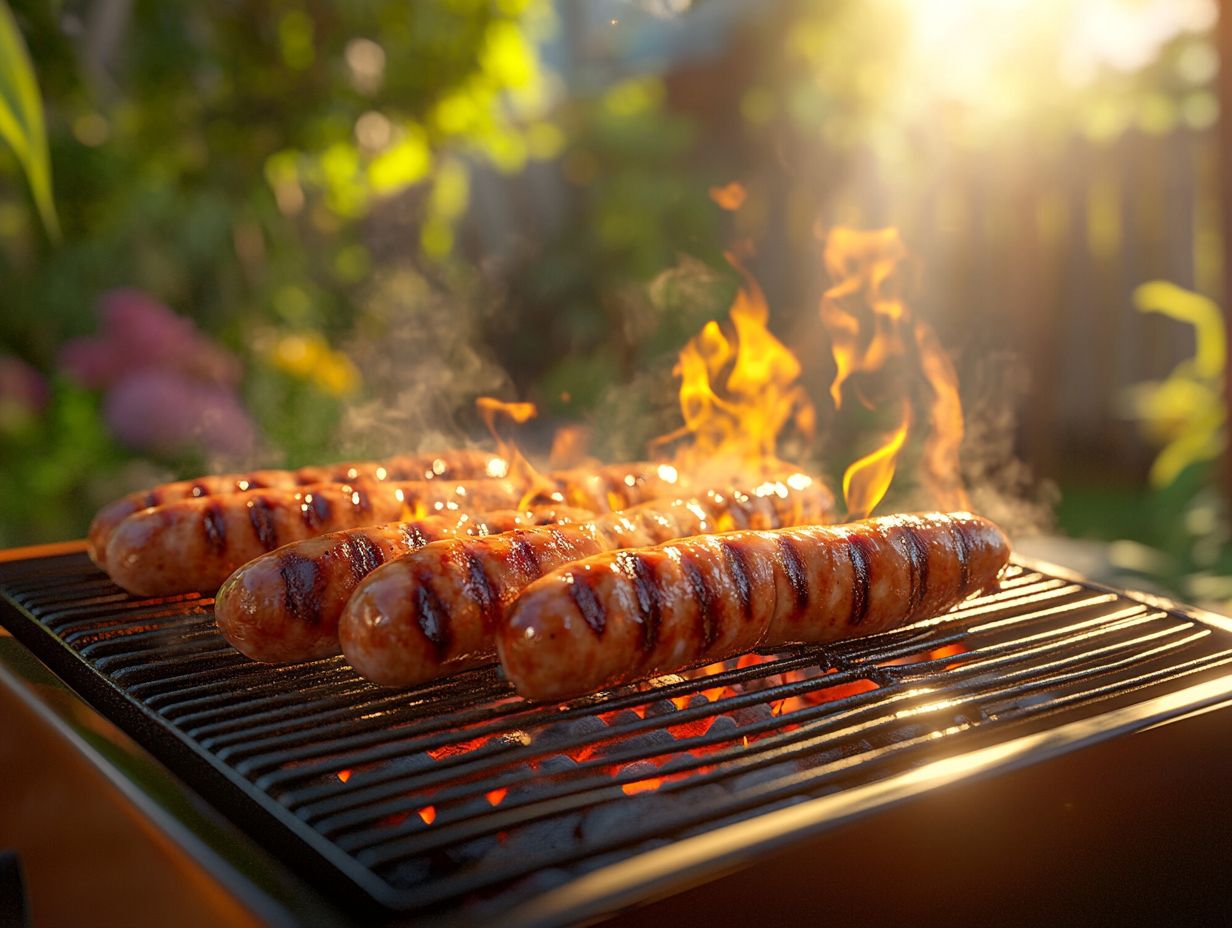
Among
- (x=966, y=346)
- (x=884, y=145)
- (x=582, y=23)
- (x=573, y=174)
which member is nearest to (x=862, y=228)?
(x=884, y=145)

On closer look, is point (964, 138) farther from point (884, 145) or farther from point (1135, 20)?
point (1135, 20)

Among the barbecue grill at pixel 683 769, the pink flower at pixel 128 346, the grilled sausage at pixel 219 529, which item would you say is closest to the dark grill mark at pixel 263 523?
the grilled sausage at pixel 219 529

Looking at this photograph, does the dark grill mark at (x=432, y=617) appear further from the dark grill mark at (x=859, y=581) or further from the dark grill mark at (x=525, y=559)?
Answer: the dark grill mark at (x=859, y=581)

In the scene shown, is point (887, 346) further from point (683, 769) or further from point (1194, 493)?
point (683, 769)

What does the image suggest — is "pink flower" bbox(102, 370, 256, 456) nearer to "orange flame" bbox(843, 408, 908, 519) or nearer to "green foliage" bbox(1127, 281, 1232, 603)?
"orange flame" bbox(843, 408, 908, 519)

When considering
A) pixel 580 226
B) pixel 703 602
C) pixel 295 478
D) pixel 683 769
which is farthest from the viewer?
pixel 580 226

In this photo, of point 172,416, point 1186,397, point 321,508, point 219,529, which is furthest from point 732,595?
point 1186,397
